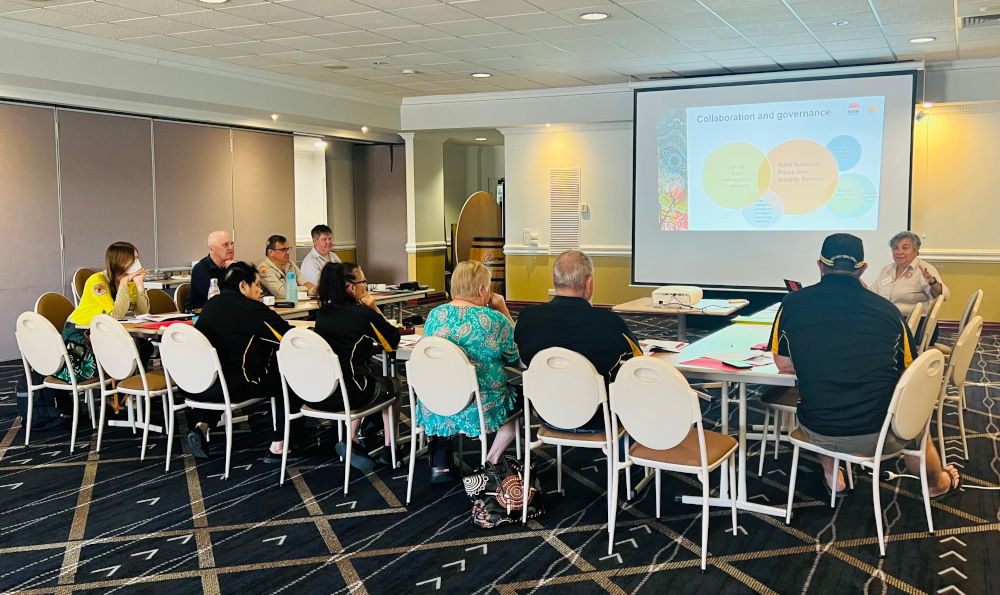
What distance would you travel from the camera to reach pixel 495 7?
20.6 feet

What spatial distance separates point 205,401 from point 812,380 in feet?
10.9

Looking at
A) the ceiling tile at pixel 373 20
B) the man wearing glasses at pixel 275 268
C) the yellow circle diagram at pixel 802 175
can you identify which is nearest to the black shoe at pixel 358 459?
the man wearing glasses at pixel 275 268

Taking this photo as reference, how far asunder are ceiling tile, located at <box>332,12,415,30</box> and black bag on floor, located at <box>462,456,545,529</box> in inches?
158

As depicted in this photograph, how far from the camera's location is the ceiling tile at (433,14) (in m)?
6.29

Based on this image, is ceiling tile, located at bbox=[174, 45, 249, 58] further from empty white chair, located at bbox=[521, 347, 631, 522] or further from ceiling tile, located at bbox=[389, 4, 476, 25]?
empty white chair, located at bbox=[521, 347, 631, 522]

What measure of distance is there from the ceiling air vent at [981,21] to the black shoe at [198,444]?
6.64m

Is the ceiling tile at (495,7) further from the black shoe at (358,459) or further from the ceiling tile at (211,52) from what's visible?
the black shoe at (358,459)

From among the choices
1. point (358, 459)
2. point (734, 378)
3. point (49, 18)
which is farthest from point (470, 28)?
point (734, 378)

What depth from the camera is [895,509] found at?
13.2 ft

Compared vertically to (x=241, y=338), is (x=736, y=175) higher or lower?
higher

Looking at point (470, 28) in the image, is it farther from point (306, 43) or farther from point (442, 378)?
point (442, 378)

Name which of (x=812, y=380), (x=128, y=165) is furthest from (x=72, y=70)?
(x=812, y=380)

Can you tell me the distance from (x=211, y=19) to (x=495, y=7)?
7.55 ft

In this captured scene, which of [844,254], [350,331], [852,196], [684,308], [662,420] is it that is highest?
[852,196]
